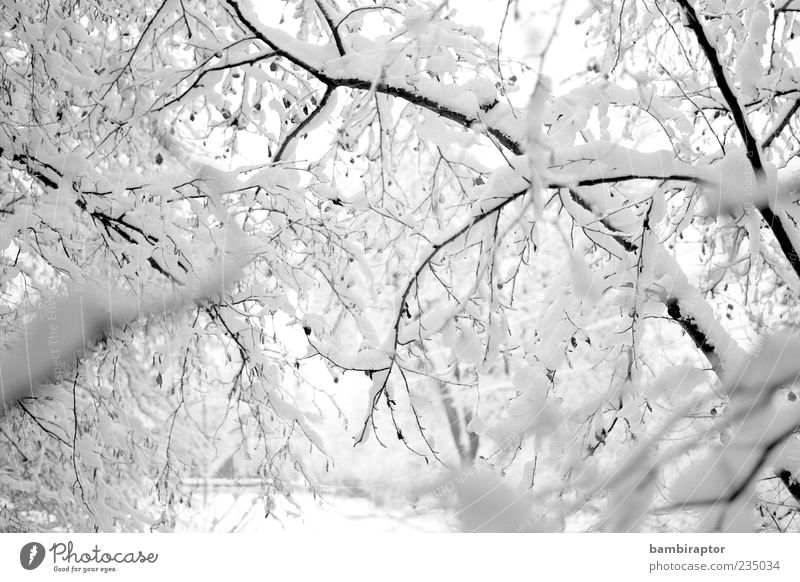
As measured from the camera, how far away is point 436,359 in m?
1.29

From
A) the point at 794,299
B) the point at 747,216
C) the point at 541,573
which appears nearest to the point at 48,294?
the point at 541,573

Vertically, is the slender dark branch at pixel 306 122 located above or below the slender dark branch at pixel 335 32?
below

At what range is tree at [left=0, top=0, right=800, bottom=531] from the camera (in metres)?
1.10

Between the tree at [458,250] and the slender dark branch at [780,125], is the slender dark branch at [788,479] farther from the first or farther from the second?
the slender dark branch at [780,125]

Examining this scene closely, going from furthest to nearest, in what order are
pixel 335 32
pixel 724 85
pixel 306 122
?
pixel 306 122, pixel 335 32, pixel 724 85

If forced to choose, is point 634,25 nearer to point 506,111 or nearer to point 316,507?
point 506,111

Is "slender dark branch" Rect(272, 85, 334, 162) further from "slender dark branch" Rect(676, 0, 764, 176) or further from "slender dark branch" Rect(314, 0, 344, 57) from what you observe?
"slender dark branch" Rect(676, 0, 764, 176)

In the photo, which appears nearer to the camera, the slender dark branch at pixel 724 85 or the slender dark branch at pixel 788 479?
the slender dark branch at pixel 724 85

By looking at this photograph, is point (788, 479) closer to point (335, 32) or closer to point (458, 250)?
point (458, 250)

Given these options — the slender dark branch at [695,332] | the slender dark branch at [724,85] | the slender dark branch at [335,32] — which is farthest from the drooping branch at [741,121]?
the slender dark branch at [335,32]

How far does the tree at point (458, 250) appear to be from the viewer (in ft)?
3.60

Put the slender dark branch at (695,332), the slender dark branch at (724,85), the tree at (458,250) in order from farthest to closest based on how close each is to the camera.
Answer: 1. the slender dark branch at (695,332)
2. the tree at (458,250)
3. the slender dark branch at (724,85)

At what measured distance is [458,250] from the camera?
1173 mm

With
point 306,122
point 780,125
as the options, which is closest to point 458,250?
point 306,122
